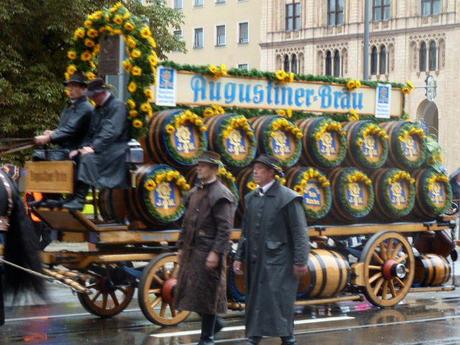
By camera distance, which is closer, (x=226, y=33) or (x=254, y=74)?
(x=254, y=74)

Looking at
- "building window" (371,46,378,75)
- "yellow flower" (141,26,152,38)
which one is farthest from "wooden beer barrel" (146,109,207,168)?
"building window" (371,46,378,75)

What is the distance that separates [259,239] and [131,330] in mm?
2724

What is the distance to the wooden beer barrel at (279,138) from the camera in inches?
519

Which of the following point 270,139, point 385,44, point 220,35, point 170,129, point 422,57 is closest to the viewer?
point 170,129

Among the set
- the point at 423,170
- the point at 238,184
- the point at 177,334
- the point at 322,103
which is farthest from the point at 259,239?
the point at 423,170

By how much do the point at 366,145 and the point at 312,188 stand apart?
105 cm

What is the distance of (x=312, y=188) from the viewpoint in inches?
537

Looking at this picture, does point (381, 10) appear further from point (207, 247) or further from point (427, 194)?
point (207, 247)

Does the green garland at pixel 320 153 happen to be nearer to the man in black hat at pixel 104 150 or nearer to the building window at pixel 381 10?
the man in black hat at pixel 104 150

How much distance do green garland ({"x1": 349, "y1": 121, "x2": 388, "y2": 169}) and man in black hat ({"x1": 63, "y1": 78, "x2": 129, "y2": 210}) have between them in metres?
3.29

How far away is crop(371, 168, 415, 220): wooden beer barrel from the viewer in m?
14.4

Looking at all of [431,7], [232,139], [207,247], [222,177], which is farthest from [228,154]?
[431,7]

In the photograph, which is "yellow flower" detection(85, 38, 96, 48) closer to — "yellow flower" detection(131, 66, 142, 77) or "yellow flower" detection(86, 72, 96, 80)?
"yellow flower" detection(86, 72, 96, 80)

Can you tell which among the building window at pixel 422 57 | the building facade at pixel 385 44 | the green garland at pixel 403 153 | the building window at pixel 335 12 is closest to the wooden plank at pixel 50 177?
the green garland at pixel 403 153
